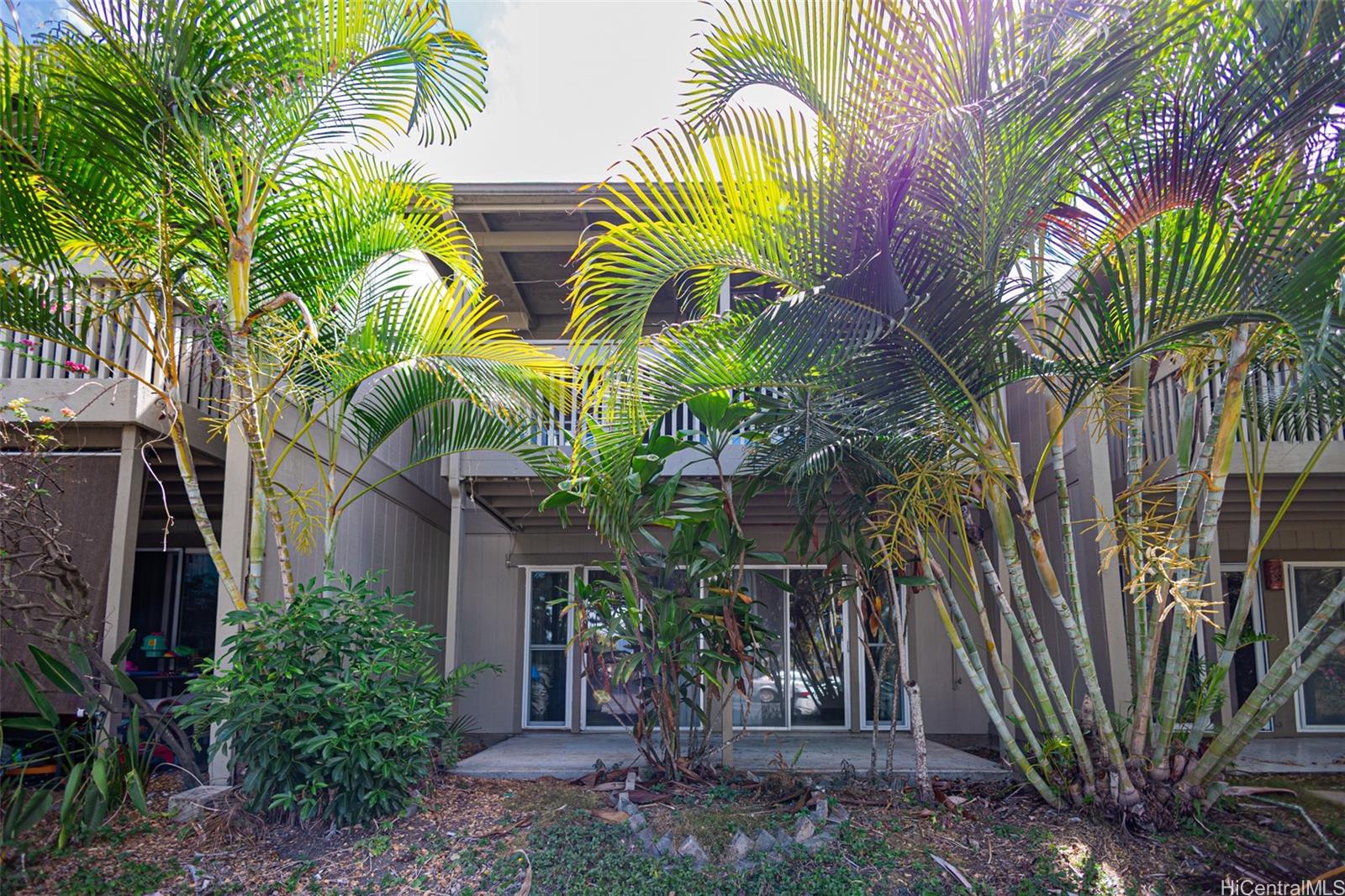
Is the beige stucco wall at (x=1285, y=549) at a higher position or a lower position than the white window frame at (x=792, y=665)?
higher

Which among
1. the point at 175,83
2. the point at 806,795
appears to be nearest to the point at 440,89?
the point at 175,83

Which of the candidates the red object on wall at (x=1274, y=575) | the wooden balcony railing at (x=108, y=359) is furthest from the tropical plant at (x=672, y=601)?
the red object on wall at (x=1274, y=575)

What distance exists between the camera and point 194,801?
220 inches

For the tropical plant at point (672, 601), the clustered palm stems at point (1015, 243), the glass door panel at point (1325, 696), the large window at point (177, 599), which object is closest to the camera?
the clustered palm stems at point (1015, 243)

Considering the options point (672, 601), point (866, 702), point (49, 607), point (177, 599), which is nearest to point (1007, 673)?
point (672, 601)

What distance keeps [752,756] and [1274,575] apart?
6.44 meters

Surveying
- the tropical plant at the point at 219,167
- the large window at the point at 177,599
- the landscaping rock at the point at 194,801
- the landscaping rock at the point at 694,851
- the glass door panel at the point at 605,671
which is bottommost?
the landscaping rock at the point at 694,851

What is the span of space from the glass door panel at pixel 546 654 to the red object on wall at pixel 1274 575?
761 cm

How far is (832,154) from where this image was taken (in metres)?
4.32

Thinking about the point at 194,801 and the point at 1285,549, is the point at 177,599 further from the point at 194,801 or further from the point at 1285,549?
the point at 1285,549

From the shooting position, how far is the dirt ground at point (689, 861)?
15.4ft

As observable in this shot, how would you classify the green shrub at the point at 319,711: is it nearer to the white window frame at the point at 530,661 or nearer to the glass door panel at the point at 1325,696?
the white window frame at the point at 530,661

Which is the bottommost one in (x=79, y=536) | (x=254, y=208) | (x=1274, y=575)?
(x=1274, y=575)

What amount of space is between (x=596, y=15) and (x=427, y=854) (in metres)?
6.08
